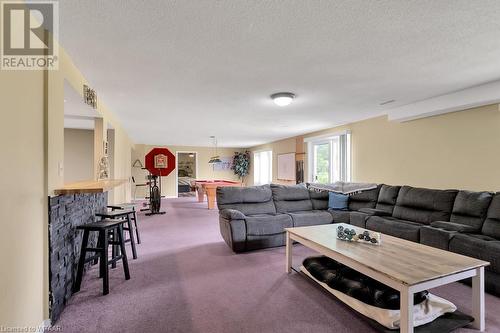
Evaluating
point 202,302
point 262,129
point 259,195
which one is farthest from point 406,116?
point 202,302

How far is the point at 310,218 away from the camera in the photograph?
414cm

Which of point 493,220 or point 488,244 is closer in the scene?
point 488,244

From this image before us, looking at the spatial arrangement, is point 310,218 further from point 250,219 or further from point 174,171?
point 174,171

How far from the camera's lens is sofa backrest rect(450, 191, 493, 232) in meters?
2.99

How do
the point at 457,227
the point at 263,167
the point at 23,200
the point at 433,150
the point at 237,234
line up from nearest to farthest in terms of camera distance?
1. the point at 23,200
2. the point at 457,227
3. the point at 237,234
4. the point at 433,150
5. the point at 263,167

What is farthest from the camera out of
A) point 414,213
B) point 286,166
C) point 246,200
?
point 286,166

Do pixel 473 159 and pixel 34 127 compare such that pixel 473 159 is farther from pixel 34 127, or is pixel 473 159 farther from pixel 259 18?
pixel 34 127

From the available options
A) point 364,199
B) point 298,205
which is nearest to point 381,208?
point 364,199

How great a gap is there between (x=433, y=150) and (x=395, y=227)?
1.65 m

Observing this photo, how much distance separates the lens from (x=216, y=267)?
3.05 m

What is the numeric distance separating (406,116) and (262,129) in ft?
10.9

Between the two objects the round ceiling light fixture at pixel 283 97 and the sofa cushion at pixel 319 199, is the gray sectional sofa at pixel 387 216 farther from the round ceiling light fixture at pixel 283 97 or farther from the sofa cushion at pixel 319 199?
the round ceiling light fixture at pixel 283 97

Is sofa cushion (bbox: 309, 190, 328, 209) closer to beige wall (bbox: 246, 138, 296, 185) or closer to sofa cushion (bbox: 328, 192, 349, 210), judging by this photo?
sofa cushion (bbox: 328, 192, 349, 210)

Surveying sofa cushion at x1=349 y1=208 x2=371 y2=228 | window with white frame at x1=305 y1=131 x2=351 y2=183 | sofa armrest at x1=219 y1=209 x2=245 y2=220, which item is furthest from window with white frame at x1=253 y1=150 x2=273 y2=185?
sofa armrest at x1=219 y1=209 x2=245 y2=220
